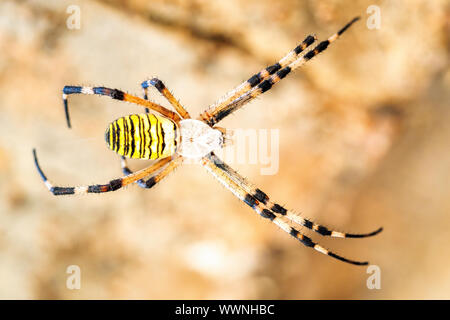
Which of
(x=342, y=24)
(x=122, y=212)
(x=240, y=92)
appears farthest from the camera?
(x=122, y=212)

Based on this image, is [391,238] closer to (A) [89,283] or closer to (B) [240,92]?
(B) [240,92]

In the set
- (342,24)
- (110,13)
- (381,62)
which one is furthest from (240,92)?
(381,62)

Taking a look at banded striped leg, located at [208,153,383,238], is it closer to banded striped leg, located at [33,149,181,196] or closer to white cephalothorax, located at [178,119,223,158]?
white cephalothorax, located at [178,119,223,158]

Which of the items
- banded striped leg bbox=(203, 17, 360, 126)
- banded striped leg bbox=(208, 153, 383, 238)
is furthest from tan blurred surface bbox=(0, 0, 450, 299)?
banded striped leg bbox=(208, 153, 383, 238)

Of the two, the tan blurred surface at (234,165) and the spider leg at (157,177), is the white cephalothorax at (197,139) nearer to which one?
the spider leg at (157,177)

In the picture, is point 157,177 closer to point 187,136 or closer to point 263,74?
point 187,136

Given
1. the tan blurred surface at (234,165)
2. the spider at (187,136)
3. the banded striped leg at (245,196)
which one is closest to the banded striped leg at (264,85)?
the spider at (187,136)
